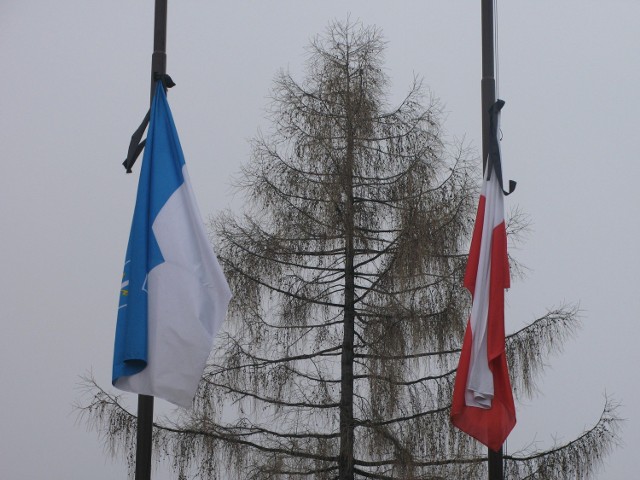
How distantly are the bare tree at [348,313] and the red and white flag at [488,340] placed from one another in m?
3.81

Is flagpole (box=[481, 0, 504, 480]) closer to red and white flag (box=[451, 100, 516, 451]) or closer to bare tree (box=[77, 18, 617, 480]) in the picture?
red and white flag (box=[451, 100, 516, 451])

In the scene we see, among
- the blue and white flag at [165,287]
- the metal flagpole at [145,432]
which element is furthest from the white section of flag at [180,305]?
the metal flagpole at [145,432]

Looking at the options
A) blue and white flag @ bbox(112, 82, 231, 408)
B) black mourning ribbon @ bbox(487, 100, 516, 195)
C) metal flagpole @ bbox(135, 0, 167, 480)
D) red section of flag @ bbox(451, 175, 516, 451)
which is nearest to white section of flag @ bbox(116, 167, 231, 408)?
blue and white flag @ bbox(112, 82, 231, 408)

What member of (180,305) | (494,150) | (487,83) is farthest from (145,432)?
(487,83)

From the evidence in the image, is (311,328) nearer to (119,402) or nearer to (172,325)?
(119,402)

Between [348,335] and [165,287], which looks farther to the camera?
[348,335]

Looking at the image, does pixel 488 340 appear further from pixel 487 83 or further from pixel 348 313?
pixel 348 313

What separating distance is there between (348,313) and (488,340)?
4.82 m

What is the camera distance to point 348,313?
1316 cm

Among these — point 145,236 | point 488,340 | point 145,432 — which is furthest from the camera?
point 488,340

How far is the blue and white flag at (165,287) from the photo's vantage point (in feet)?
25.2

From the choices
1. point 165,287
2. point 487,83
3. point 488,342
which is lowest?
point 488,342

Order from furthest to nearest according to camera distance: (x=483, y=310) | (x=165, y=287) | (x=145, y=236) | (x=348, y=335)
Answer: (x=348, y=335) < (x=483, y=310) < (x=145, y=236) < (x=165, y=287)

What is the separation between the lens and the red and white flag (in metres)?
8.34
